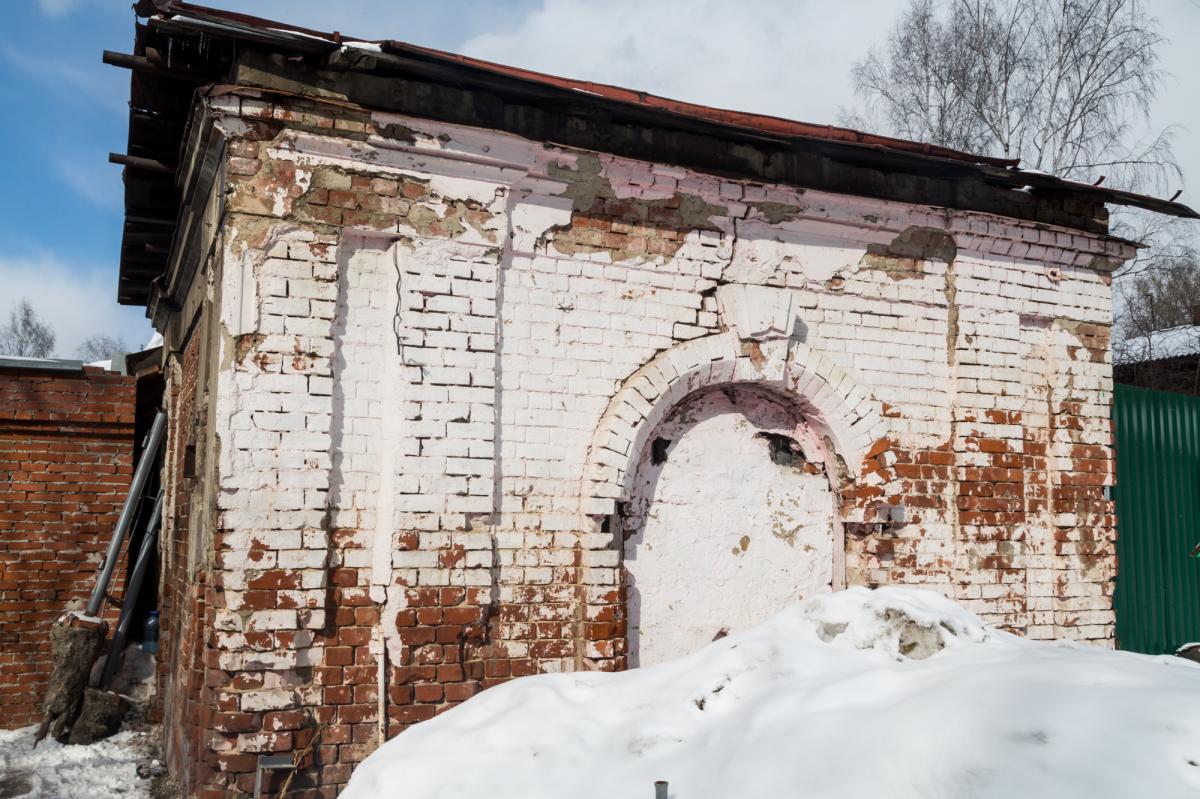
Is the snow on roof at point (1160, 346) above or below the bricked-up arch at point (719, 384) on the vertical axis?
above

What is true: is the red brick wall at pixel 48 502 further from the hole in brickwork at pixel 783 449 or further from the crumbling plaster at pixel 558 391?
the hole in brickwork at pixel 783 449

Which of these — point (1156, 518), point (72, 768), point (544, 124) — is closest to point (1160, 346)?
point (1156, 518)

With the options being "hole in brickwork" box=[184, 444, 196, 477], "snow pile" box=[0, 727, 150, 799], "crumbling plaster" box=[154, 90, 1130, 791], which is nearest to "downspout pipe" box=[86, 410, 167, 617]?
"snow pile" box=[0, 727, 150, 799]

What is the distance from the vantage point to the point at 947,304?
222 inches

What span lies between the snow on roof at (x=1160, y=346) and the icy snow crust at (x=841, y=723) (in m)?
13.5

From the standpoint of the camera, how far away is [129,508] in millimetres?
6785

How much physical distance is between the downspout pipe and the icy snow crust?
4.00 m

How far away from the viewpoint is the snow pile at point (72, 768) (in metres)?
5.13

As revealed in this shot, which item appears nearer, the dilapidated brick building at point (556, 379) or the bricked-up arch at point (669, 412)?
the dilapidated brick building at point (556, 379)

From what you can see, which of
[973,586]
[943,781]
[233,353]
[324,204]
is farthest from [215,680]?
[973,586]

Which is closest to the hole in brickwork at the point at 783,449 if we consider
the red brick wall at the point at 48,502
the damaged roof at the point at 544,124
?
the damaged roof at the point at 544,124

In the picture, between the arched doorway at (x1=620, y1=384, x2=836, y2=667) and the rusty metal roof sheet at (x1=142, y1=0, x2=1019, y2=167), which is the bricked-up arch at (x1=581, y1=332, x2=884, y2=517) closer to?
the arched doorway at (x1=620, y1=384, x2=836, y2=667)

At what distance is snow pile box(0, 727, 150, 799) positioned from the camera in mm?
5129

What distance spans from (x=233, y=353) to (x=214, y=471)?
505 millimetres
